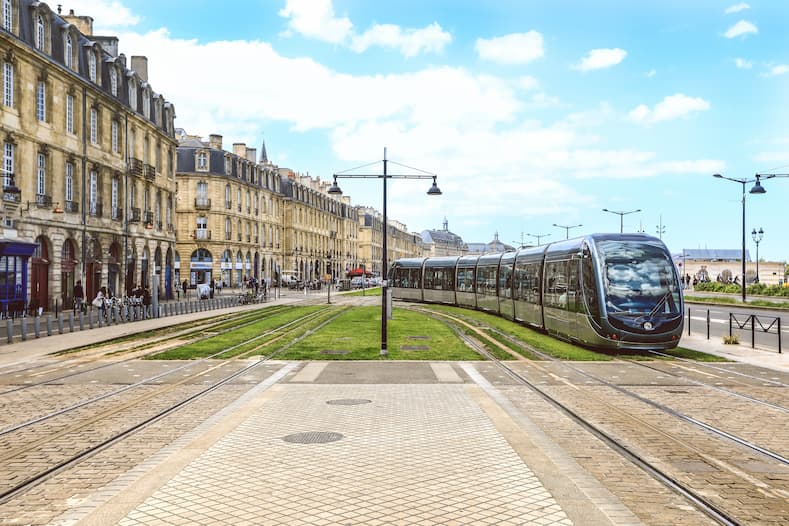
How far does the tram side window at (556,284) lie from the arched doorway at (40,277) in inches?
935

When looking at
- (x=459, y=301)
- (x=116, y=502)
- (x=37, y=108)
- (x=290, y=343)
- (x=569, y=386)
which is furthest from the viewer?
(x=459, y=301)

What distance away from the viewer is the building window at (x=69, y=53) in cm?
3550

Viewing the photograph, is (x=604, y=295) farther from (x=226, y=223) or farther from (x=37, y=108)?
(x=226, y=223)

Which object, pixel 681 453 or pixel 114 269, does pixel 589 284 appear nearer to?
pixel 681 453

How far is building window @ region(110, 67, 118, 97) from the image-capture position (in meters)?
41.2

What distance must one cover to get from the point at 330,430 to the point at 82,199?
3275cm

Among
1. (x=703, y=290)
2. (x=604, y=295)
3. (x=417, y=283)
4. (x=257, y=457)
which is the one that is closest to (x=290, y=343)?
(x=604, y=295)

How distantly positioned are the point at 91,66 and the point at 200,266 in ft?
124

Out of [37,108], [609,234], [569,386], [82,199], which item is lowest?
[569,386]

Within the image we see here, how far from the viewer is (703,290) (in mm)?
72688

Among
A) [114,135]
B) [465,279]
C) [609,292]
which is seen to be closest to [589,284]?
[609,292]

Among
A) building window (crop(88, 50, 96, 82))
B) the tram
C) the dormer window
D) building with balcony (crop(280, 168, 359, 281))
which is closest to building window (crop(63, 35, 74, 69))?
building window (crop(88, 50, 96, 82))

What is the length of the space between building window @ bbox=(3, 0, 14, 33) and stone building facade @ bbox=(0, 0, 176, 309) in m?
0.07

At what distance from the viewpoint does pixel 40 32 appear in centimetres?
3300
